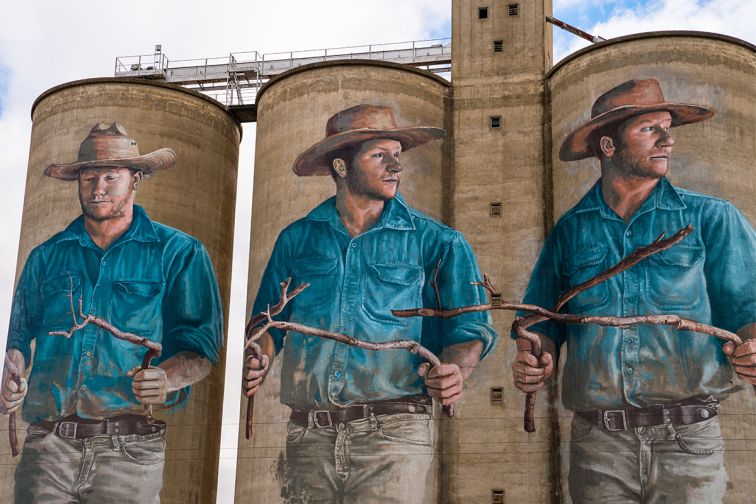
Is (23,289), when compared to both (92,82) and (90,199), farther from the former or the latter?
(92,82)

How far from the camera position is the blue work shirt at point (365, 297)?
4866cm

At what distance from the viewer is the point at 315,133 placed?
52625mm

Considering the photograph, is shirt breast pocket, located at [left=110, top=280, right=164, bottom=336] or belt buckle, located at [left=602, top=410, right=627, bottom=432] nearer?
belt buckle, located at [left=602, top=410, right=627, bottom=432]

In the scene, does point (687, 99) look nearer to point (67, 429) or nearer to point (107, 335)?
point (107, 335)

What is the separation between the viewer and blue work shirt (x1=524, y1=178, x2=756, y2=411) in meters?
46.2

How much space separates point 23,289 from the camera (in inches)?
2144

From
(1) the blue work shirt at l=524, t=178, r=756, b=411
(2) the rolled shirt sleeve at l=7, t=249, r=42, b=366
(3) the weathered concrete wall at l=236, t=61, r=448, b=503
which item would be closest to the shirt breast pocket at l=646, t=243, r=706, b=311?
(1) the blue work shirt at l=524, t=178, r=756, b=411

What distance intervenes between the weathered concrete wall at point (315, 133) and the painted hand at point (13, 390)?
30.9 ft

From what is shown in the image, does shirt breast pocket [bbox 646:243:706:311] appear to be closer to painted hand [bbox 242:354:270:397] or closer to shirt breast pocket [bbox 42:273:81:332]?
painted hand [bbox 242:354:270:397]

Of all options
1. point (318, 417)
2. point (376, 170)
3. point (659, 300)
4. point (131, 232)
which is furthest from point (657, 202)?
point (131, 232)

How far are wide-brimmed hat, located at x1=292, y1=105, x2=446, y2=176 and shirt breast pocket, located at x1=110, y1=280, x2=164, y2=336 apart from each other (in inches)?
305

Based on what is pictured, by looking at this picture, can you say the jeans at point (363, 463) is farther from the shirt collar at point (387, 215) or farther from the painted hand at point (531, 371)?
the shirt collar at point (387, 215)

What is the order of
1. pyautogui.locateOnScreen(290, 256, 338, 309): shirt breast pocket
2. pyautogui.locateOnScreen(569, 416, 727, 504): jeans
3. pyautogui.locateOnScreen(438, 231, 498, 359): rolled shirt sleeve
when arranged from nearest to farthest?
pyautogui.locateOnScreen(569, 416, 727, 504): jeans, pyautogui.locateOnScreen(438, 231, 498, 359): rolled shirt sleeve, pyautogui.locateOnScreen(290, 256, 338, 309): shirt breast pocket

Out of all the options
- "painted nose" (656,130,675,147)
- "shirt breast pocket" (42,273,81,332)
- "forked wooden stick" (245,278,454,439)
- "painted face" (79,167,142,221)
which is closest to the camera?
"forked wooden stick" (245,278,454,439)
